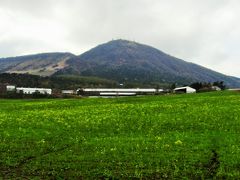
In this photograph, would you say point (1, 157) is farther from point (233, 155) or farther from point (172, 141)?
point (233, 155)

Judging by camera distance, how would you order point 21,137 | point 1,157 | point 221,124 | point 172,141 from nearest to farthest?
point 1,157 < point 172,141 < point 21,137 < point 221,124

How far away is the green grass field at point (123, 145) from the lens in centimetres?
2592

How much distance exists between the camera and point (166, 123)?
44.6m

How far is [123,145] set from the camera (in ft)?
108

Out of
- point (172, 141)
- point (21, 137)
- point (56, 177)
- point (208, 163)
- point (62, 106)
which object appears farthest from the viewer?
point (62, 106)

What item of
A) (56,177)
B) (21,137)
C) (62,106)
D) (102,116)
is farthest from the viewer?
(62,106)

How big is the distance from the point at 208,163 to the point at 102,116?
81.9 ft

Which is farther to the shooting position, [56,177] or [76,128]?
[76,128]

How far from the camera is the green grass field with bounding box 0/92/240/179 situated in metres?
25.9

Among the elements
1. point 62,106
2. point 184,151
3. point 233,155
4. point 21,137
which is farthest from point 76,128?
point 62,106

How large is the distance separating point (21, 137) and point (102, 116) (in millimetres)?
14617

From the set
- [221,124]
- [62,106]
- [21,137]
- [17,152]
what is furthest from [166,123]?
[62,106]

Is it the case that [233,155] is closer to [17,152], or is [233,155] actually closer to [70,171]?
[70,171]

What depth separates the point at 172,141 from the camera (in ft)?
112
